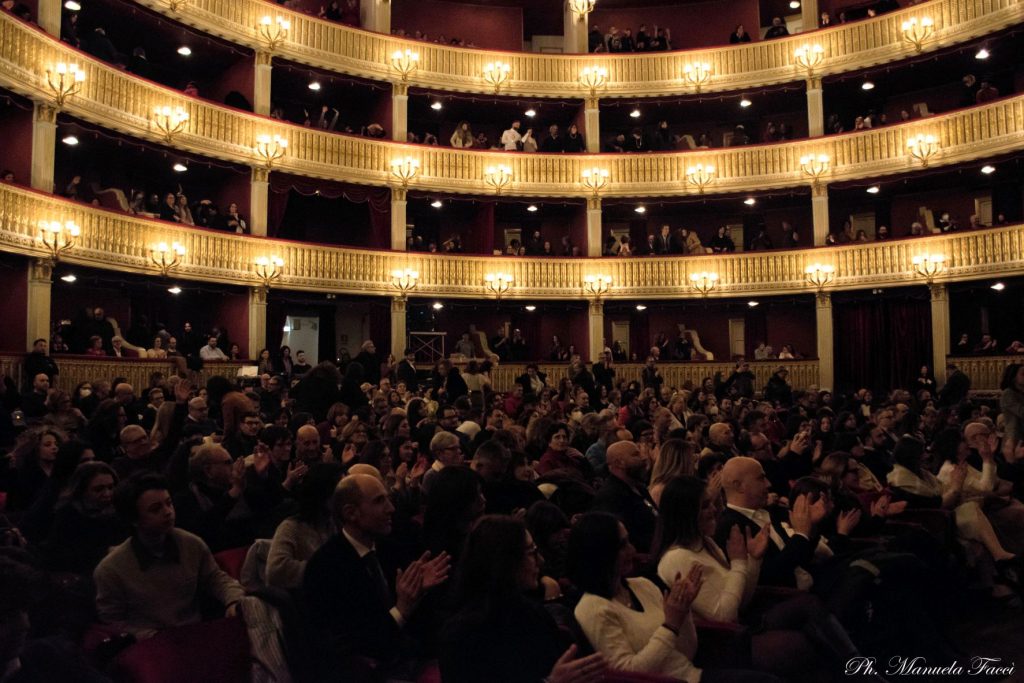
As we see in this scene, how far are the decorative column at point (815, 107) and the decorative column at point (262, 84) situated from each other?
1187cm

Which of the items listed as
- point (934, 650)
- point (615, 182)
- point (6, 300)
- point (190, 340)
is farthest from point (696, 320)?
point (934, 650)

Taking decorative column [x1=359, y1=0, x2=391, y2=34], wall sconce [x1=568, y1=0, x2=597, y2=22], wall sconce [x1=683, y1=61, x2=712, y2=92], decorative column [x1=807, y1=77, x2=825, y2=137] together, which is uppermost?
wall sconce [x1=568, y1=0, x2=597, y2=22]

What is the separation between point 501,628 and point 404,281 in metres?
16.5

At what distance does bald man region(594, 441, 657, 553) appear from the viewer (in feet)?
15.5

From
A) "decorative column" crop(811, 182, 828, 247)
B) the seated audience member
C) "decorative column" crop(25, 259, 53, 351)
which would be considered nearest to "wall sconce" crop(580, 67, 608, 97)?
"decorative column" crop(811, 182, 828, 247)

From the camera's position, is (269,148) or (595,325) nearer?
(269,148)

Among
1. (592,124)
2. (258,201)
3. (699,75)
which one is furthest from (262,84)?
(699,75)

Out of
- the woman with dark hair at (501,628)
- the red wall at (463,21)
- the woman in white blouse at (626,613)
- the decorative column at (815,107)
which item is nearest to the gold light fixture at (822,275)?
the decorative column at (815,107)

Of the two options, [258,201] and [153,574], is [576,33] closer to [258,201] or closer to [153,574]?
[258,201]

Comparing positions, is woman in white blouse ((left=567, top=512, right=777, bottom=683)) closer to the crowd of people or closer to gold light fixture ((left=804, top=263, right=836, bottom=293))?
the crowd of people

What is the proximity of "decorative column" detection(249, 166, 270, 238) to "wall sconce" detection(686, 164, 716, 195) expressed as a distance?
9.55m

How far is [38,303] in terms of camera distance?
42.5 feet

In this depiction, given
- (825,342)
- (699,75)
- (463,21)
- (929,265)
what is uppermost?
(463,21)

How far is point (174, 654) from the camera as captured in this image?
108 inches
